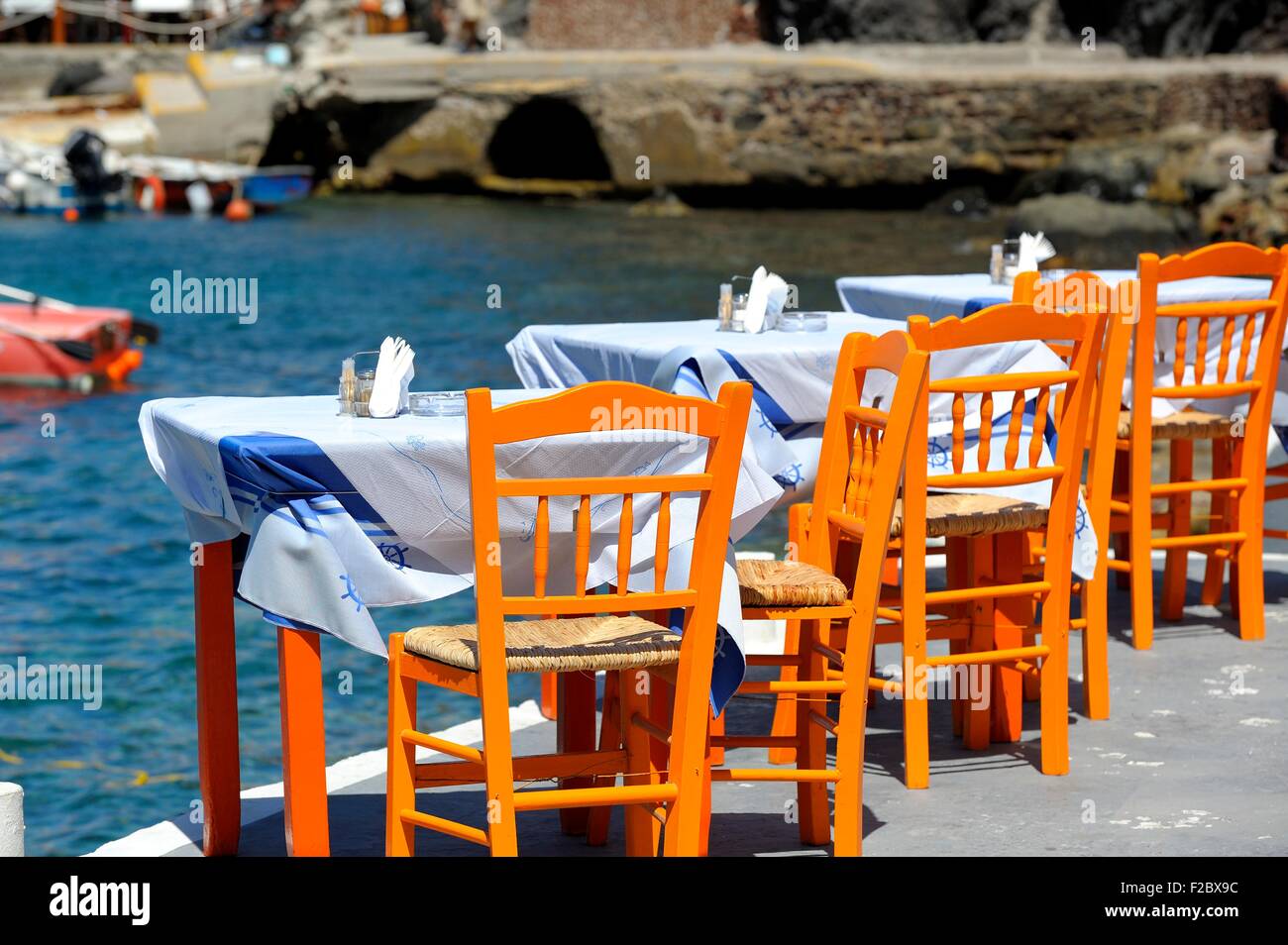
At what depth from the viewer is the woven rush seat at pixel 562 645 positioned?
3193 millimetres

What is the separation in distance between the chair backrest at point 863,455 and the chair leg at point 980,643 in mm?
453

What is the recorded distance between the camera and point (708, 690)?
3256mm

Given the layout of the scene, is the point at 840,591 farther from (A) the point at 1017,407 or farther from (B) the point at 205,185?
(B) the point at 205,185

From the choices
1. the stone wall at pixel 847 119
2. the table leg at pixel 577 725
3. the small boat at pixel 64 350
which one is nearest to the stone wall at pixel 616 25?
the stone wall at pixel 847 119

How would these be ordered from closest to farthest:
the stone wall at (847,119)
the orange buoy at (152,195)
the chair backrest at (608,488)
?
1. the chair backrest at (608,488)
2. the stone wall at (847,119)
3. the orange buoy at (152,195)

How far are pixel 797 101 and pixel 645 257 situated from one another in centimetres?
834

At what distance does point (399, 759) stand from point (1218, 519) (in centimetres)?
335

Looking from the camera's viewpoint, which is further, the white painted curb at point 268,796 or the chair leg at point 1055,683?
the chair leg at point 1055,683

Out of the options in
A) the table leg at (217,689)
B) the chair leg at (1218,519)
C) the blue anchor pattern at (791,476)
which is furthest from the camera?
the chair leg at (1218,519)

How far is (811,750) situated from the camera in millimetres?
3902

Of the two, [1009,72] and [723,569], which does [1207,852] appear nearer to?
[723,569]

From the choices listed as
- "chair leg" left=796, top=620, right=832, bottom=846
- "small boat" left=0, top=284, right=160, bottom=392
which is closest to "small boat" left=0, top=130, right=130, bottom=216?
Answer: "small boat" left=0, top=284, right=160, bottom=392

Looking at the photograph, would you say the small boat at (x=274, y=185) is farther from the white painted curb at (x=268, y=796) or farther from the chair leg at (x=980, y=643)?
the chair leg at (x=980, y=643)

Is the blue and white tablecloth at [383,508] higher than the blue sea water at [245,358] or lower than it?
higher
